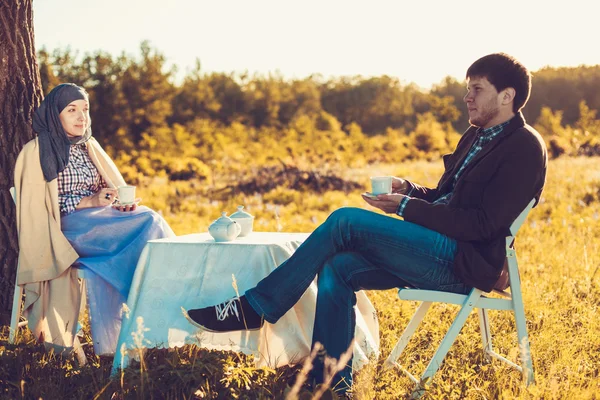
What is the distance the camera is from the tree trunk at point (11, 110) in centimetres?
421

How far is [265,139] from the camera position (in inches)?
1054

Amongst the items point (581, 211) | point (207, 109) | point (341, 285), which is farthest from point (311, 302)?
point (207, 109)

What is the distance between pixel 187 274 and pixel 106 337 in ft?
2.38

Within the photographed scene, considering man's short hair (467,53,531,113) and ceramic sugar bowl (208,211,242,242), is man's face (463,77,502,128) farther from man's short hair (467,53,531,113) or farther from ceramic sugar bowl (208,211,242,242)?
ceramic sugar bowl (208,211,242,242)

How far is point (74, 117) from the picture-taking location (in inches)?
148

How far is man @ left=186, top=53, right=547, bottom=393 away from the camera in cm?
271

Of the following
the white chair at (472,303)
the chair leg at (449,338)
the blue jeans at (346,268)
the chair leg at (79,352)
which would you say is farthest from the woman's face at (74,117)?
the chair leg at (449,338)

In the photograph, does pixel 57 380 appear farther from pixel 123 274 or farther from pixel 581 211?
pixel 581 211

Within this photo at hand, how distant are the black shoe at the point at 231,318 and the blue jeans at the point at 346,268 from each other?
4cm

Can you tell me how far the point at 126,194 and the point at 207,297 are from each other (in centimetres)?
87

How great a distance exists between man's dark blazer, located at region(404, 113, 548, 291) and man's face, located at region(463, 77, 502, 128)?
11 centimetres

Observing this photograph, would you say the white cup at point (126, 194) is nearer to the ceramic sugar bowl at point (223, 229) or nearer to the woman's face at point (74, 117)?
the woman's face at point (74, 117)

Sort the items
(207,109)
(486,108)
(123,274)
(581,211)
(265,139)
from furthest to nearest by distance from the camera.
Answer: (207,109) → (265,139) → (581,211) → (123,274) → (486,108)

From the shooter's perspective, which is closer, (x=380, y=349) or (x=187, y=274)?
(x=187, y=274)
